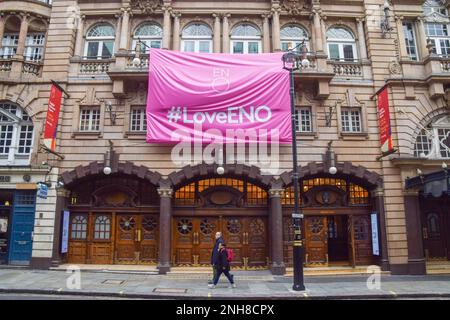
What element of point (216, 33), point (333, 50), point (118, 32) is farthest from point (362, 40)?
point (118, 32)

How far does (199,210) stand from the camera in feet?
58.0

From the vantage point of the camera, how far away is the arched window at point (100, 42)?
62.4 feet

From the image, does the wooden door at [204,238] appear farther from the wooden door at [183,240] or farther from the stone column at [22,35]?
the stone column at [22,35]

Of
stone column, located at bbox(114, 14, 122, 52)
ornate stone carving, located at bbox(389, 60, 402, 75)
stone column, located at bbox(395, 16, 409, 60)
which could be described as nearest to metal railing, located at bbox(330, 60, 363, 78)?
ornate stone carving, located at bbox(389, 60, 402, 75)

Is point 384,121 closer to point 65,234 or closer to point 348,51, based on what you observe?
point 348,51

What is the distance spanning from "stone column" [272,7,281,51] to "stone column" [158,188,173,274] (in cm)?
953

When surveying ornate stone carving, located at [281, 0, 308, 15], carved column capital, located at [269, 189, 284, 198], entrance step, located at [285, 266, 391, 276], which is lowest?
entrance step, located at [285, 266, 391, 276]

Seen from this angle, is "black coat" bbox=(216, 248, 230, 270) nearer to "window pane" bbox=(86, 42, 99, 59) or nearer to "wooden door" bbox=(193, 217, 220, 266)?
"wooden door" bbox=(193, 217, 220, 266)

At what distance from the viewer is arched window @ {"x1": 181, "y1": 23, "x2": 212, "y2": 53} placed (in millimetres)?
19062

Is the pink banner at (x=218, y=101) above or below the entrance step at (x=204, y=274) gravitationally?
above

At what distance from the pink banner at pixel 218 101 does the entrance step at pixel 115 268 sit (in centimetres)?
621

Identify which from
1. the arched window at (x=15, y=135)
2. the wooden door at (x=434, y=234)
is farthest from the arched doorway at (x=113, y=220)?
the wooden door at (x=434, y=234)

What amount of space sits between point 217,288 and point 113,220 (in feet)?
24.1

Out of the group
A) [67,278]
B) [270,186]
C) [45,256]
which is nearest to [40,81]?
[45,256]
